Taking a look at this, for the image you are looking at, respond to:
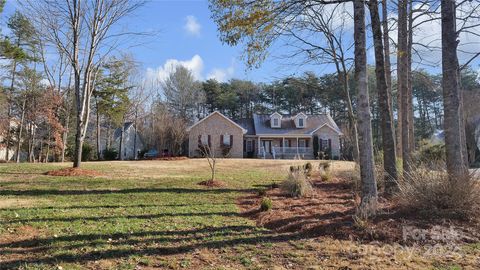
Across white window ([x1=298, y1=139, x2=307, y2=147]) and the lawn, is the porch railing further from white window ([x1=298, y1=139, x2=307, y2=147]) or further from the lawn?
the lawn

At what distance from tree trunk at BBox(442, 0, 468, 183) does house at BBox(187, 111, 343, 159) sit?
2693cm

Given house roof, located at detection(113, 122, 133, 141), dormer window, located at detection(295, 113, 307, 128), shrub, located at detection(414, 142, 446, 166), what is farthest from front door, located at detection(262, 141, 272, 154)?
house roof, located at detection(113, 122, 133, 141)

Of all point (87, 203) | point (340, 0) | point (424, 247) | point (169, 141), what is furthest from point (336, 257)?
point (169, 141)

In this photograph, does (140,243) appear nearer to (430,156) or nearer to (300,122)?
(430,156)

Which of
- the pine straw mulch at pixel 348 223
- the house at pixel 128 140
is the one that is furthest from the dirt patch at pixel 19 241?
the house at pixel 128 140

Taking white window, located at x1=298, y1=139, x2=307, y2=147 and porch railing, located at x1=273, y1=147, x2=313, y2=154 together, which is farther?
white window, located at x1=298, y1=139, x2=307, y2=147

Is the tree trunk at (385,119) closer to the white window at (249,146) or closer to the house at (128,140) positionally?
the white window at (249,146)

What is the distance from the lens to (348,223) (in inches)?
222

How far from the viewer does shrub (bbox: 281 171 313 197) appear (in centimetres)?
938

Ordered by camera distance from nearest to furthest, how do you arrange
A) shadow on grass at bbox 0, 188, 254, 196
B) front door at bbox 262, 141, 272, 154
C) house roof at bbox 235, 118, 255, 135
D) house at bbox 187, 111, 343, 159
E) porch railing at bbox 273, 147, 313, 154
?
shadow on grass at bbox 0, 188, 254, 196
house at bbox 187, 111, 343, 159
porch railing at bbox 273, 147, 313, 154
front door at bbox 262, 141, 272, 154
house roof at bbox 235, 118, 255, 135

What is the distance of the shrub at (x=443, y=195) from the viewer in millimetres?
5699

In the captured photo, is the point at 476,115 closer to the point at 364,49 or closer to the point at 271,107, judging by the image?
the point at 271,107

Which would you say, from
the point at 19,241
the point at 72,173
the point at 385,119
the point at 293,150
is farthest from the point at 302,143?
the point at 19,241

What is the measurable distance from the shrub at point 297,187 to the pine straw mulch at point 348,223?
1.04 metres
